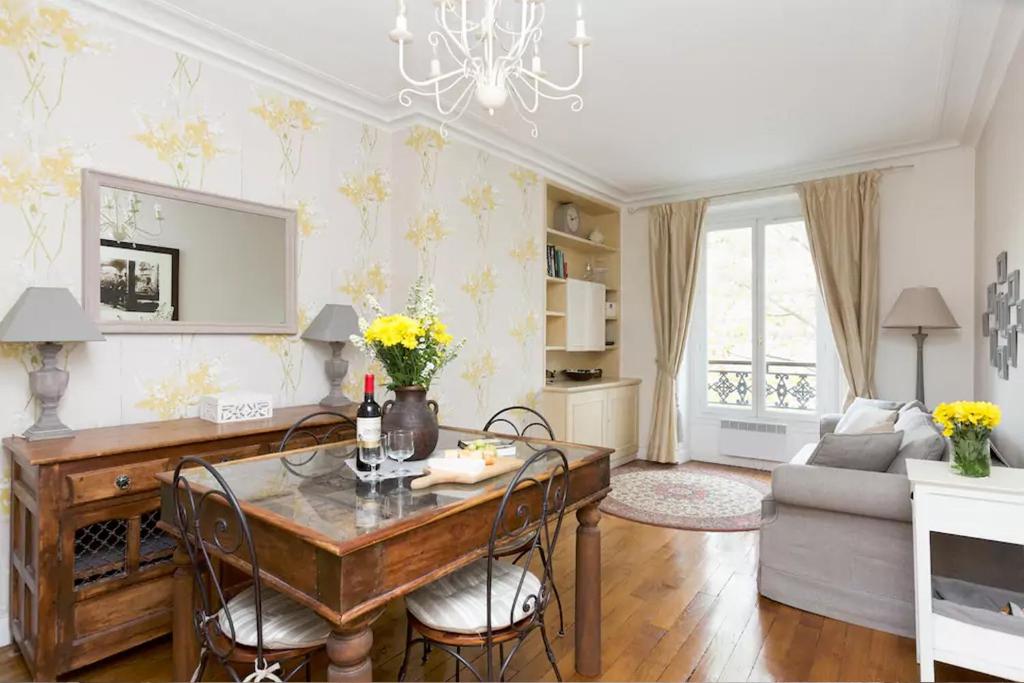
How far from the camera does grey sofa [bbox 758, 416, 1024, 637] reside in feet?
7.72

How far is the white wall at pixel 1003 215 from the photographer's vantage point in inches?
101

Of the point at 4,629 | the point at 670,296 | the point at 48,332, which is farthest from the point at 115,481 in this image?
the point at 670,296

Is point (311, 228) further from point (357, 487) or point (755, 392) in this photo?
point (755, 392)

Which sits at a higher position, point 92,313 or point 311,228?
point 311,228

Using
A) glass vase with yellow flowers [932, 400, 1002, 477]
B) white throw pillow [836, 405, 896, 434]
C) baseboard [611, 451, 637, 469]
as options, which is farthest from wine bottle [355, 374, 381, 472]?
baseboard [611, 451, 637, 469]

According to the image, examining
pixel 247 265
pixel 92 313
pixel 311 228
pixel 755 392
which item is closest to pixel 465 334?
pixel 311 228

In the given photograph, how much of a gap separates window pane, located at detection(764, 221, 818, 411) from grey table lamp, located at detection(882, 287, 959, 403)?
3.05 ft

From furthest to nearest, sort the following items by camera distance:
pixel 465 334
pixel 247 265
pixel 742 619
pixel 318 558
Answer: pixel 465 334 < pixel 247 265 < pixel 742 619 < pixel 318 558

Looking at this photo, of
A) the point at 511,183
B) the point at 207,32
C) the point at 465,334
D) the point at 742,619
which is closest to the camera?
the point at 742,619

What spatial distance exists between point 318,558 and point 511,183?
360cm

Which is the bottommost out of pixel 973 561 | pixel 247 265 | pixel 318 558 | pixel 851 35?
pixel 973 561

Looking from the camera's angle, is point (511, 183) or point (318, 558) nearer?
point (318, 558)

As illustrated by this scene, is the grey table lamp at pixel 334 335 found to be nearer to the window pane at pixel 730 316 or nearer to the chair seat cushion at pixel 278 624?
the chair seat cushion at pixel 278 624

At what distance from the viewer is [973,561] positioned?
2361 millimetres
